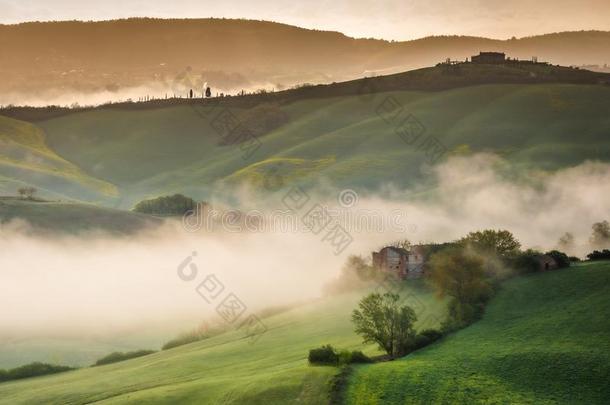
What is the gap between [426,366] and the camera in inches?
2704

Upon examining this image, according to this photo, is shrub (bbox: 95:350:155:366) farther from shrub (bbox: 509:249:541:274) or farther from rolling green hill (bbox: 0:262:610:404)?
shrub (bbox: 509:249:541:274)

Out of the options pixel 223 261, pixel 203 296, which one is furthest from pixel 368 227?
pixel 203 296

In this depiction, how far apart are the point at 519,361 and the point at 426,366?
804 cm

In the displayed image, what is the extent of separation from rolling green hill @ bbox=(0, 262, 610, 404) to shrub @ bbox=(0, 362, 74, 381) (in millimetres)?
3896

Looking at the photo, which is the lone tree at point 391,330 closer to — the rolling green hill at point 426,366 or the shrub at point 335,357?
the rolling green hill at point 426,366

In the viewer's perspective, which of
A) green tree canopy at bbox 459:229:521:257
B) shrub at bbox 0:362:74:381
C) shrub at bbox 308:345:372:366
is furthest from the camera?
shrub at bbox 0:362:74:381

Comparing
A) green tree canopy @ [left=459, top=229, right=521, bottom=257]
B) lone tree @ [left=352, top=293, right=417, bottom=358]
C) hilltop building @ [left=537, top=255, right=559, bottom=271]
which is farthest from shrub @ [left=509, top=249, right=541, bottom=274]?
lone tree @ [left=352, top=293, right=417, bottom=358]

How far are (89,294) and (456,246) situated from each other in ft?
333

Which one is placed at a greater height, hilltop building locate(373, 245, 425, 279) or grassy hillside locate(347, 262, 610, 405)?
hilltop building locate(373, 245, 425, 279)

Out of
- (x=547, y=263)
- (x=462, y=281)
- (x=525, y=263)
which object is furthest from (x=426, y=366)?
(x=547, y=263)

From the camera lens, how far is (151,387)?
3174 inches

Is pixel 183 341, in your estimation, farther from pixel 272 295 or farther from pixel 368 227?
pixel 368 227

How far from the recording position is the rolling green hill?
6384cm

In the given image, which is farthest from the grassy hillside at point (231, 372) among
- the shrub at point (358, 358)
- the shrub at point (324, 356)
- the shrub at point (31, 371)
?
the shrub at point (31, 371)
